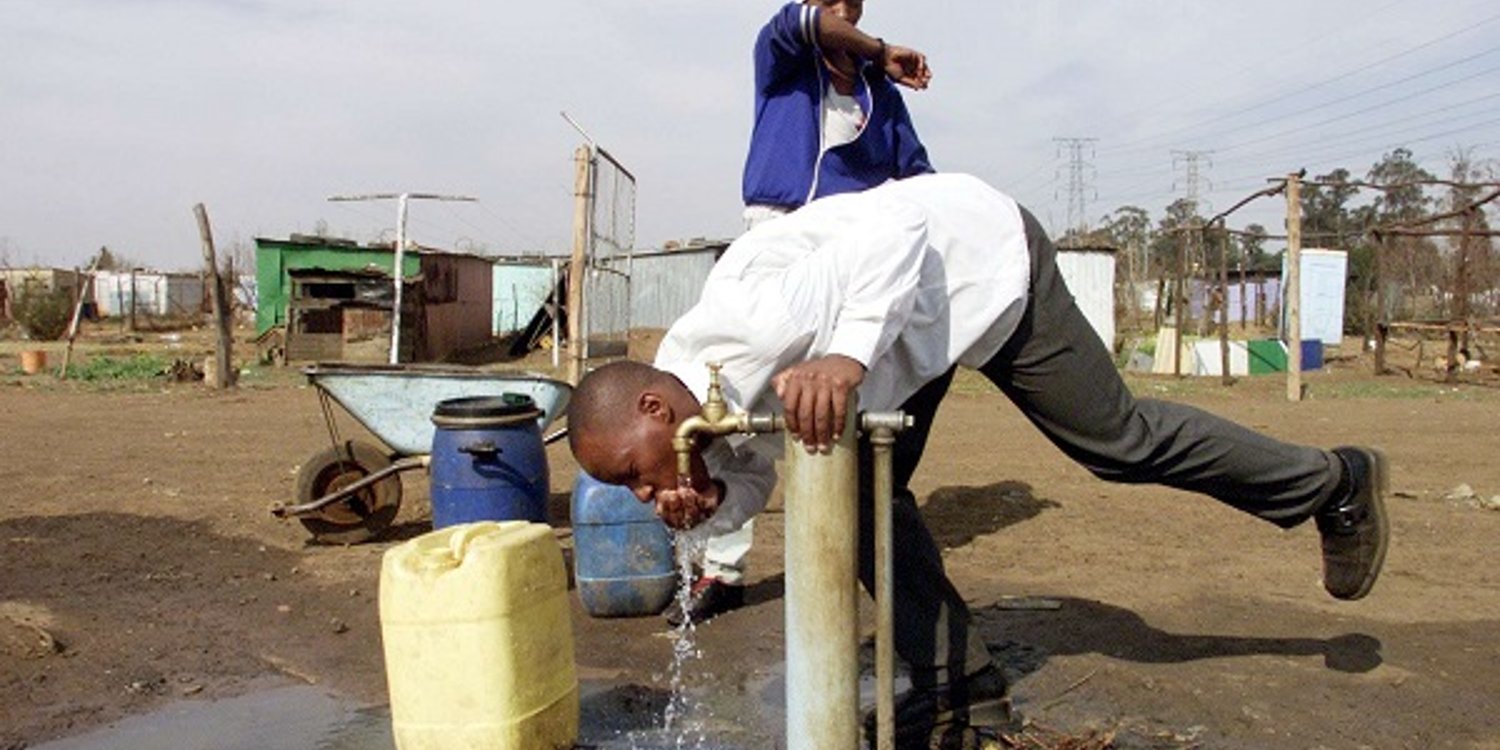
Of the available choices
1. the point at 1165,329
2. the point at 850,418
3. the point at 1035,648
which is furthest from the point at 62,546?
the point at 1165,329

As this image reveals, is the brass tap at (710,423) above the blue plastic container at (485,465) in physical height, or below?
above

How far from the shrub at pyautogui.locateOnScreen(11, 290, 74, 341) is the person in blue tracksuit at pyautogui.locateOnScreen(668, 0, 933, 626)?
2761cm

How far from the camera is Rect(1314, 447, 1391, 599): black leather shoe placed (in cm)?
322

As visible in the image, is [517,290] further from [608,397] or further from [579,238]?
[608,397]

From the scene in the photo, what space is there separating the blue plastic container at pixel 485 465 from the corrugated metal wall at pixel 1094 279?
20.7m

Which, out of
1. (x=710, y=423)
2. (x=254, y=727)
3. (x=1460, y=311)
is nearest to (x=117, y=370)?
(x=254, y=727)

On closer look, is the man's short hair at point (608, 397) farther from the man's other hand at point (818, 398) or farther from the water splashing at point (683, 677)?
the water splashing at point (683, 677)

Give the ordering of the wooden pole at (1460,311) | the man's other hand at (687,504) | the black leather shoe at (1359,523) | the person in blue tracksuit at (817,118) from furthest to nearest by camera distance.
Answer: the wooden pole at (1460,311) → the person in blue tracksuit at (817,118) → the black leather shoe at (1359,523) → the man's other hand at (687,504)

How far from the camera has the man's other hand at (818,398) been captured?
2178mm

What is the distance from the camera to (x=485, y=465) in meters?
4.64

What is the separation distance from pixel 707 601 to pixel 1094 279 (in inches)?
838

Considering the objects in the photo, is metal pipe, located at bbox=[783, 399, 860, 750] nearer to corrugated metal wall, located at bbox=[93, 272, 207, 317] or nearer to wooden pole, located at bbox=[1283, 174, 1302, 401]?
wooden pole, located at bbox=[1283, 174, 1302, 401]

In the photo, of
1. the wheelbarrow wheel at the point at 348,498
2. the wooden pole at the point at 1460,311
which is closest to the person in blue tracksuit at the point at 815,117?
the wheelbarrow wheel at the point at 348,498

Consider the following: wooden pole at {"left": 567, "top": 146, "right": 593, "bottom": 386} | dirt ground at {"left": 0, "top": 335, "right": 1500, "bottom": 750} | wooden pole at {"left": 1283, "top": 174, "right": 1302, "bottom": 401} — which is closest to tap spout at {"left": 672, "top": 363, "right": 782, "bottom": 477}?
dirt ground at {"left": 0, "top": 335, "right": 1500, "bottom": 750}
